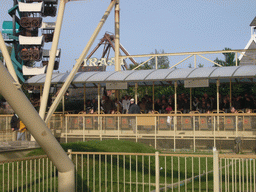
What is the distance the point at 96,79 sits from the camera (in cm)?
2312

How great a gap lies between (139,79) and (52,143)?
15.6 meters

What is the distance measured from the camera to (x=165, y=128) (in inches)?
782

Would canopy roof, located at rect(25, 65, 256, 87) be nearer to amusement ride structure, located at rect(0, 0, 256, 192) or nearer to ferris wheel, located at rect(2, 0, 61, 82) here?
amusement ride structure, located at rect(0, 0, 256, 192)

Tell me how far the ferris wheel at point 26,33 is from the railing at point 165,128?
1237 inches

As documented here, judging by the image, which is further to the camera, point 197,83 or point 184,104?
point 184,104

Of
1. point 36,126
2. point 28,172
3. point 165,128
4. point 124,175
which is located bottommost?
point 124,175

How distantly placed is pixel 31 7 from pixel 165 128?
3572 centimetres

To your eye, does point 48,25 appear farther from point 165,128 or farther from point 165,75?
point 165,128

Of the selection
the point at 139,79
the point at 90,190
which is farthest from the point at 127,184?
the point at 139,79

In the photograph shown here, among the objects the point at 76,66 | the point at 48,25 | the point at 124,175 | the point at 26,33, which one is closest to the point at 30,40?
the point at 26,33

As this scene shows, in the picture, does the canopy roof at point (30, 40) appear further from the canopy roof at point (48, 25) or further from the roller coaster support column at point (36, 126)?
the roller coaster support column at point (36, 126)

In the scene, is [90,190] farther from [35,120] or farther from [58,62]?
[58,62]

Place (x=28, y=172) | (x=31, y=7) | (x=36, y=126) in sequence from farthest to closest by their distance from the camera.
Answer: (x=31, y=7), (x=28, y=172), (x=36, y=126)

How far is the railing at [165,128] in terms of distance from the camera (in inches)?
733
